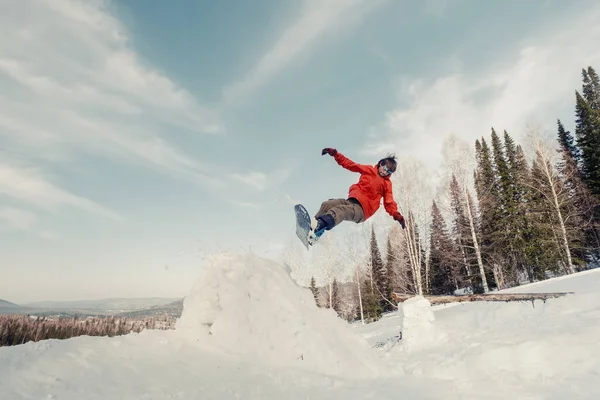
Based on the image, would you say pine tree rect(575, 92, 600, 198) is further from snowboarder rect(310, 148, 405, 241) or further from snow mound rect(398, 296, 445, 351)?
snowboarder rect(310, 148, 405, 241)

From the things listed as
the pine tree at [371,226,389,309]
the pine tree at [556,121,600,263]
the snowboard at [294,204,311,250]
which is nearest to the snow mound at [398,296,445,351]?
the snowboard at [294,204,311,250]

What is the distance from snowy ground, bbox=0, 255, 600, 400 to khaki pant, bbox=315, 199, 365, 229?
122cm

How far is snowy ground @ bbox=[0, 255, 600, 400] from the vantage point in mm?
2748

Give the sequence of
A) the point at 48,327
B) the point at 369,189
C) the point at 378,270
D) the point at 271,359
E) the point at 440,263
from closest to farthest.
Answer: the point at 271,359 → the point at 369,189 → the point at 48,327 → the point at 440,263 → the point at 378,270

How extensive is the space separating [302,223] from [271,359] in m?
2.64

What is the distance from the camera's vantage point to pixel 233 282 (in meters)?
4.27

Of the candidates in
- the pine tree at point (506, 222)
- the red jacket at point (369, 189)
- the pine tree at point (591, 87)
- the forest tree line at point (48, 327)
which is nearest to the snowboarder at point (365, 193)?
the red jacket at point (369, 189)

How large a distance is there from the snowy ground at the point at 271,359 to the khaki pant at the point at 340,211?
1.22 metres

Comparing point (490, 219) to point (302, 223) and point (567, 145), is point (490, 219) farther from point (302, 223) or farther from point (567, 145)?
point (302, 223)

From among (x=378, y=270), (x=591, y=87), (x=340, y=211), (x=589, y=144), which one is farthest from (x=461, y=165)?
(x=591, y=87)

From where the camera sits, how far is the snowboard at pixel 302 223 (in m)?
5.84

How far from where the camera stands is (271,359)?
12.5 feet

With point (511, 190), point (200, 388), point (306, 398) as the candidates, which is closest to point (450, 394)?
point (306, 398)

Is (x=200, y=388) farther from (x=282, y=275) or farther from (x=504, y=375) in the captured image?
(x=504, y=375)
